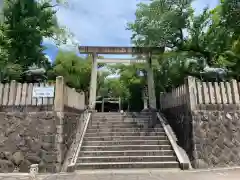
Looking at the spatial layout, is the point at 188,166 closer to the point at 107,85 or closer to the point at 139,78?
the point at 139,78

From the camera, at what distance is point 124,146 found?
6.82m

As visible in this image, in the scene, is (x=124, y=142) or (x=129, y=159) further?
(x=124, y=142)

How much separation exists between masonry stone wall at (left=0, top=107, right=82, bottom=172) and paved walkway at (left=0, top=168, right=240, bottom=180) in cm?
47

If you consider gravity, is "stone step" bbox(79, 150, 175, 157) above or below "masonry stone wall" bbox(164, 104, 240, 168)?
below

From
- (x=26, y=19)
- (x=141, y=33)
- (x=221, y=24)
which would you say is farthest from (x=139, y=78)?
(x=26, y=19)

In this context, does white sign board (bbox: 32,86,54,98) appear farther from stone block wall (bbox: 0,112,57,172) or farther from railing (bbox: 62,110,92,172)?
railing (bbox: 62,110,92,172)

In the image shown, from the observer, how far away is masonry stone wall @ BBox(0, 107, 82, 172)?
5.87 meters

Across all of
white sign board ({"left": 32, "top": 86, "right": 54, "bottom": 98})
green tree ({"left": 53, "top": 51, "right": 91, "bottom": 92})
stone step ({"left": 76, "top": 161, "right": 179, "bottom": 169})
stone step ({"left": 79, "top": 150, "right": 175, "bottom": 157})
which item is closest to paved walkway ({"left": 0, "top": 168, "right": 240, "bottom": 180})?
stone step ({"left": 76, "top": 161, "right": 179, "bottom": 169})

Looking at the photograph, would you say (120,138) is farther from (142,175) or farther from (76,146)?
(142,175)

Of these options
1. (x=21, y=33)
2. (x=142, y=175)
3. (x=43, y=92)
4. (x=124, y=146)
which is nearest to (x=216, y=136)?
(x=142, y=175)

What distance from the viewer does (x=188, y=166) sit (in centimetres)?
580

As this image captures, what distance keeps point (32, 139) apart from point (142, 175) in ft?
10.4

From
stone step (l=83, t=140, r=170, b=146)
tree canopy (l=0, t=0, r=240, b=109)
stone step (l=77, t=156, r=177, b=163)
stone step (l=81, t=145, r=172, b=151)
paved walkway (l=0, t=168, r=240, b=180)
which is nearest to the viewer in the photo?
paved walkway (l=0, t=168, r=240, b=180)

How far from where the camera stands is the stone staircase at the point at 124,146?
602 cm
